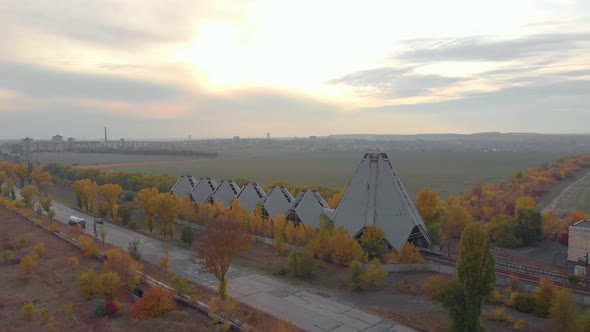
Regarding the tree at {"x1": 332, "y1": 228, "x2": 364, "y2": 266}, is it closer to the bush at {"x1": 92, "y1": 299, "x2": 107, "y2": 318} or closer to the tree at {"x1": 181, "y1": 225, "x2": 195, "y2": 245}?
the tree at {"x1": 181, "y1": 225, "x2": 195, "y2": 245}

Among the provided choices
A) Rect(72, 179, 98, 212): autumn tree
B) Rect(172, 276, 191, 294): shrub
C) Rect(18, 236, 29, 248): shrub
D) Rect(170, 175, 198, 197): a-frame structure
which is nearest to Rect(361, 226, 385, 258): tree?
Rect(172, 276, 191, 294): shrub

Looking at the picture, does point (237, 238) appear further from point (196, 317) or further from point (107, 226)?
point (107, 226)

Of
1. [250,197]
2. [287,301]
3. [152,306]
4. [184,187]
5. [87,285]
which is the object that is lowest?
[287,301]

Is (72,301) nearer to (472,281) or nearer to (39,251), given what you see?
(39,251)

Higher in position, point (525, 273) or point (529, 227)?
point (529, 227)

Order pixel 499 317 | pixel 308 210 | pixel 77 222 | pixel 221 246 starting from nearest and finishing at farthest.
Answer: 1. pixel 499 317
2. pixel 221 246
3. pixel 308 210
4. pixel 77 222

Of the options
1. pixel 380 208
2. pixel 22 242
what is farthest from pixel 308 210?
pixel 22 242

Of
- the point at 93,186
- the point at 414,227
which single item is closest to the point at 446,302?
the point at 414,227
